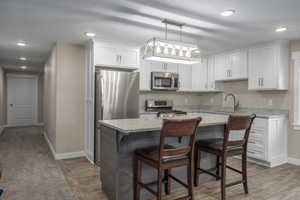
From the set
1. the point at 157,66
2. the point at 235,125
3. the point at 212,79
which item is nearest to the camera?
the point at 235,125

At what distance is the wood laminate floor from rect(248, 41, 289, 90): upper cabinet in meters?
1.59

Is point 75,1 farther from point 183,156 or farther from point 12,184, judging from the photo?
point 12,184

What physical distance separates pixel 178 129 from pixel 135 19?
1.74 metres

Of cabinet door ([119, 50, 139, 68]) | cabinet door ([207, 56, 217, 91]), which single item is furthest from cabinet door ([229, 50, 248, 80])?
cabinet door ([119, 50, 139, 68])

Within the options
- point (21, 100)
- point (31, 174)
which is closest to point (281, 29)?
point (31, 174)

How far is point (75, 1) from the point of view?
233cm

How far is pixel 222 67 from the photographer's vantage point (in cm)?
505

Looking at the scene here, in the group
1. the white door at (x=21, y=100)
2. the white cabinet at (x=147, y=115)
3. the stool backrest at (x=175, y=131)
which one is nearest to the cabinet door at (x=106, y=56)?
the white cabinet at (x=147, y=115)

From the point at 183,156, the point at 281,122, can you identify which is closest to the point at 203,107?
the point at 281,122

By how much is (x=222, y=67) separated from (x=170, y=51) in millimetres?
2835

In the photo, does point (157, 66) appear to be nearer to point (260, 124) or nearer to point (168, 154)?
point (260, 124)

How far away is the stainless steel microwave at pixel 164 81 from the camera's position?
4.84 m

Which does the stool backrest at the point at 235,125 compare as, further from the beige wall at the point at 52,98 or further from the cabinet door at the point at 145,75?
the beige wall at the point at 52,98

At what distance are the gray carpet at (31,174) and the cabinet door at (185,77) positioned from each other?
11.3 feet
